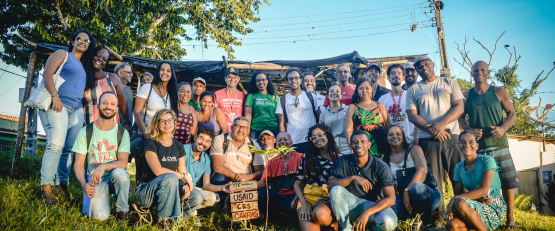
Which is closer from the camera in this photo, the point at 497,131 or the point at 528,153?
the point at 497,131

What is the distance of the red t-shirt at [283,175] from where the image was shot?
4258 millimetres

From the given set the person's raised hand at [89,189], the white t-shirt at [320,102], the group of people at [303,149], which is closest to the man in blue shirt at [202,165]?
the group of people at [303,149]

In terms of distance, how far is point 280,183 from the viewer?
430 centimetres

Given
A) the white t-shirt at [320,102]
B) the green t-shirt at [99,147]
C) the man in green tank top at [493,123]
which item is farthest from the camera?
the white t-shirt at [320,102]

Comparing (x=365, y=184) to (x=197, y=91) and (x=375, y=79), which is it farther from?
(x=197, y=91)

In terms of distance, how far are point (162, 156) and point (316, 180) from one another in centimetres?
184

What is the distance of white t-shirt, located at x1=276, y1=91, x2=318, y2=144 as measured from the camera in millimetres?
4949

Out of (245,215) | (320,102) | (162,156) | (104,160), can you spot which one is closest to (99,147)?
(104,160)

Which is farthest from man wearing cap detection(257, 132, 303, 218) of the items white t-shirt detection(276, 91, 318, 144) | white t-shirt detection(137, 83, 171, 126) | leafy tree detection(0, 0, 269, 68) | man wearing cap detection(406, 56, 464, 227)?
leafy tree detection(0, 0, 269, 68)

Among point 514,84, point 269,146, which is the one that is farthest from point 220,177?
point 514,84

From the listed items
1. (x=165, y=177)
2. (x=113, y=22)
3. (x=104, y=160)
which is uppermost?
(x=113, y=22)

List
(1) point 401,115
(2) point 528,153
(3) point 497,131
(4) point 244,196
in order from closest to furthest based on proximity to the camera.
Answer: (4) point 244,196 → (3) point 497,131 → (1) point 401,115 → (2) point 528,153

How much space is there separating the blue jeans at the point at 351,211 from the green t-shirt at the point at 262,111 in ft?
6.87

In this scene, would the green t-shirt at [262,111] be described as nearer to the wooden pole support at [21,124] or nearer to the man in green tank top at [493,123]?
the man in green tank top at [493,123]
